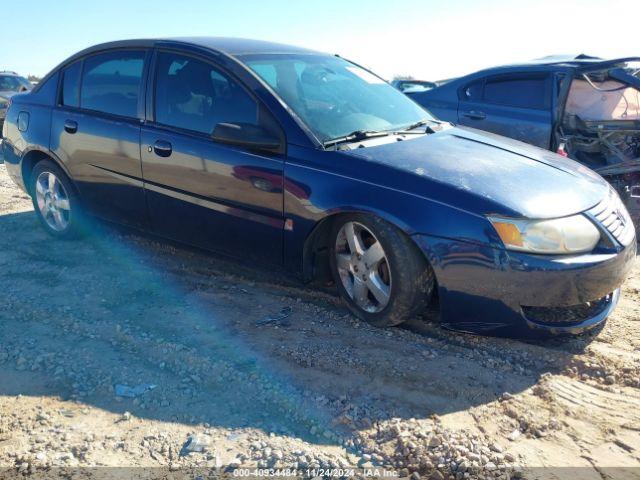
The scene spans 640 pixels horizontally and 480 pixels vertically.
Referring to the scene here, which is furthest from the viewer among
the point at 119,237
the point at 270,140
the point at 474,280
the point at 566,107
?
the point at 566,107

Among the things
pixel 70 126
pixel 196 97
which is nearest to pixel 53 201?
pixel 70 126

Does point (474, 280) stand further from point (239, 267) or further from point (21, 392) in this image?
point (21, 392)

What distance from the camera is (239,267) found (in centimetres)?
454

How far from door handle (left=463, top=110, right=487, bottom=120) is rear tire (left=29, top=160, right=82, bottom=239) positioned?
13.4 feet

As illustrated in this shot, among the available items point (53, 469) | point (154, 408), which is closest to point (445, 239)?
point (154, 408)

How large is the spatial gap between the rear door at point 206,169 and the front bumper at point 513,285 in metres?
1.04

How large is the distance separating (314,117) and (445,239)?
1216 millimetres

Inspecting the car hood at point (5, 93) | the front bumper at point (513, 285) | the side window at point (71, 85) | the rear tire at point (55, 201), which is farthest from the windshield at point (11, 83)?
the front bumper at point (513, 285)

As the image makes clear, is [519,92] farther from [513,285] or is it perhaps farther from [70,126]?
[70,126]

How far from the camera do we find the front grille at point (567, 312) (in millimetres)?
3191

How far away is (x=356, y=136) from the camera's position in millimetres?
3736

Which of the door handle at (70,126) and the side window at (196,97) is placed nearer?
the side window at (196,97)

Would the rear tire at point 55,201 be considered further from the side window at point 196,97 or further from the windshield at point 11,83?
the windshield at point 11,83

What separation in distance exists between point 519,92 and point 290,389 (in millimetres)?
4748
